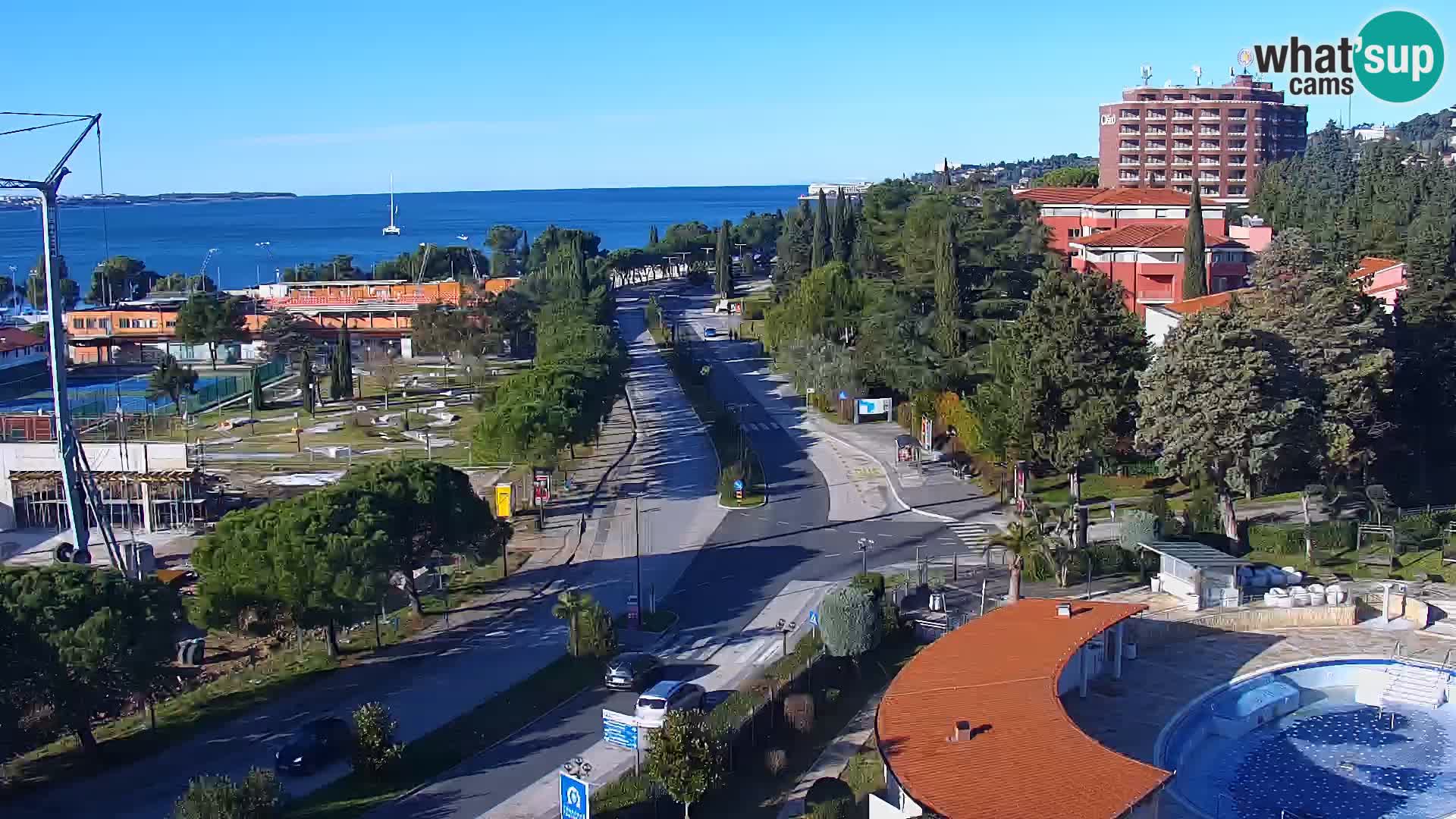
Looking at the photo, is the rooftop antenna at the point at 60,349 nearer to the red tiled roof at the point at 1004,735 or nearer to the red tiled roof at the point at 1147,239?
the red tiled roof at the point at 1004,735

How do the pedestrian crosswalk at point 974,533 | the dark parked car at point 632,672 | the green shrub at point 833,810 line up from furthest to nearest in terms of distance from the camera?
the pedestrian crosswalk at point 974,533 < the dark parked car at point 632,672 < the green shrub at point 833,810

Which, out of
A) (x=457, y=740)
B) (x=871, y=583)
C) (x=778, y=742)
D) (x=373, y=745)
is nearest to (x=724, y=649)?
(x=871, y=583)

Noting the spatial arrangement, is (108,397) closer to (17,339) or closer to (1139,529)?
(17,339)

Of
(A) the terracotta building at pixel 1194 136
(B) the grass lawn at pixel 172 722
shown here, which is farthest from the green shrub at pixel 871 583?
(A) the terracotta building at pixel 1194 136

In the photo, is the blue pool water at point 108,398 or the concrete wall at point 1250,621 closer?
the concrete wall at point 1250,621

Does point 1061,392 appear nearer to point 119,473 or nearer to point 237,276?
point 119,473

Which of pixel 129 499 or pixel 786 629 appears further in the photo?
pixel 129 499
